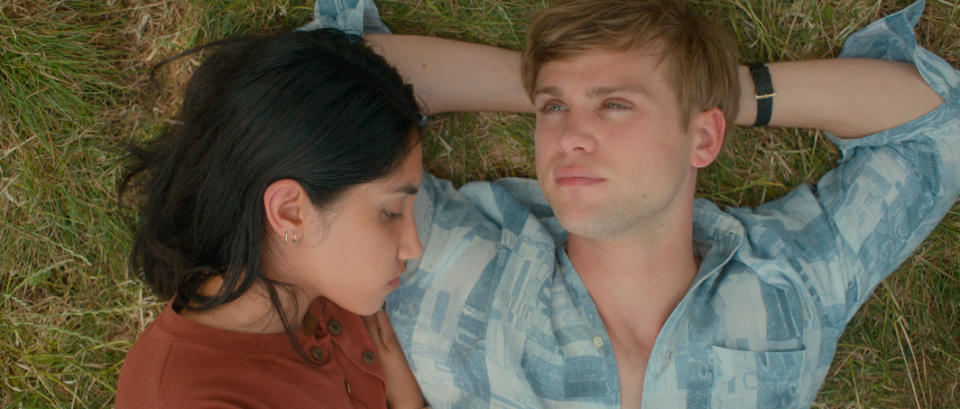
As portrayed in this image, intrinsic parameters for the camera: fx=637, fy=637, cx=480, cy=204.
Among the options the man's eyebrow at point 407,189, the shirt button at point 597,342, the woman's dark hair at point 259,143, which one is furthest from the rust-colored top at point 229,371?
the shirt button at point 597,342

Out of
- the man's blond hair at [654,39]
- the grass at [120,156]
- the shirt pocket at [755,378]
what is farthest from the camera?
the grass at [120,156]

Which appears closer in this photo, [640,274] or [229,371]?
[229,371]

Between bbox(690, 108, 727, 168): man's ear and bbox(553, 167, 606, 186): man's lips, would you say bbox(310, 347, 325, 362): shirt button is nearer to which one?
bbox(553, 167, 606, 186): man's lips

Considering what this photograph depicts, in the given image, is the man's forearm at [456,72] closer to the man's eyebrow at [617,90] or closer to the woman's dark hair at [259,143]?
the woman's dark hair at [259,143]

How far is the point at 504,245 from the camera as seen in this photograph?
10.4 feet

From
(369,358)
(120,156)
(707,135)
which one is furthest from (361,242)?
(120,156)

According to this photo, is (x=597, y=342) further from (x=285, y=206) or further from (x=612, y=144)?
(x=285, y=206)

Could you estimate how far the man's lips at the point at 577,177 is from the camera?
8.41 feet

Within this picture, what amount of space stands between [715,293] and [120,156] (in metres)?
3.20

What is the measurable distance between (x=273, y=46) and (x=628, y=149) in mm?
1439

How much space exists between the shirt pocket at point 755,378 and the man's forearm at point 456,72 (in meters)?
1.58

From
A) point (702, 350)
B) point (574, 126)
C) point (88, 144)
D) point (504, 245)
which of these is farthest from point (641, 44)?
point (88, 144)

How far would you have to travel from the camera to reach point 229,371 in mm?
2461

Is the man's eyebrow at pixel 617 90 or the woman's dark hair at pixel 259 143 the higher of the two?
the man's eyebrow at pixel 617 90
